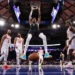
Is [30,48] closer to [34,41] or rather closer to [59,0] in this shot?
[34,41]

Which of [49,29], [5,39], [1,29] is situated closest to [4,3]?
[1,29]

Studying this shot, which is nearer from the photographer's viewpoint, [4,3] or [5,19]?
[4,3]

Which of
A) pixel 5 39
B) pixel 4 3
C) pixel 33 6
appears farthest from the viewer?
pixel 4 3

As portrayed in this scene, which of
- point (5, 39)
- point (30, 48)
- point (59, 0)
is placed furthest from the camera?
point (30, 48)

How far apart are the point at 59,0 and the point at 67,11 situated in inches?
209

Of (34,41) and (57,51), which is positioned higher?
(34,41)

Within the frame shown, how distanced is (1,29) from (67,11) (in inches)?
235

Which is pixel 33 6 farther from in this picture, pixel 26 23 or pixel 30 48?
pixel 30 48

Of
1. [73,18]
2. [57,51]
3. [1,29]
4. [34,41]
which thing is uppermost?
[73,18]

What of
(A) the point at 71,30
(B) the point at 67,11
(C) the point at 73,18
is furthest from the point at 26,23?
(A) the point at 71,30

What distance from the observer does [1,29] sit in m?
11.2

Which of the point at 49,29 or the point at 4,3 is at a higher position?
the point at 4,3

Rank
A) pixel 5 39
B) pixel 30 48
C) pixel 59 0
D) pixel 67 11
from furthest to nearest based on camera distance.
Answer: pixel 30 48, pixel 67 11, pixel 59 0, pixel 5 39

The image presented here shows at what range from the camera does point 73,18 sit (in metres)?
12.2
